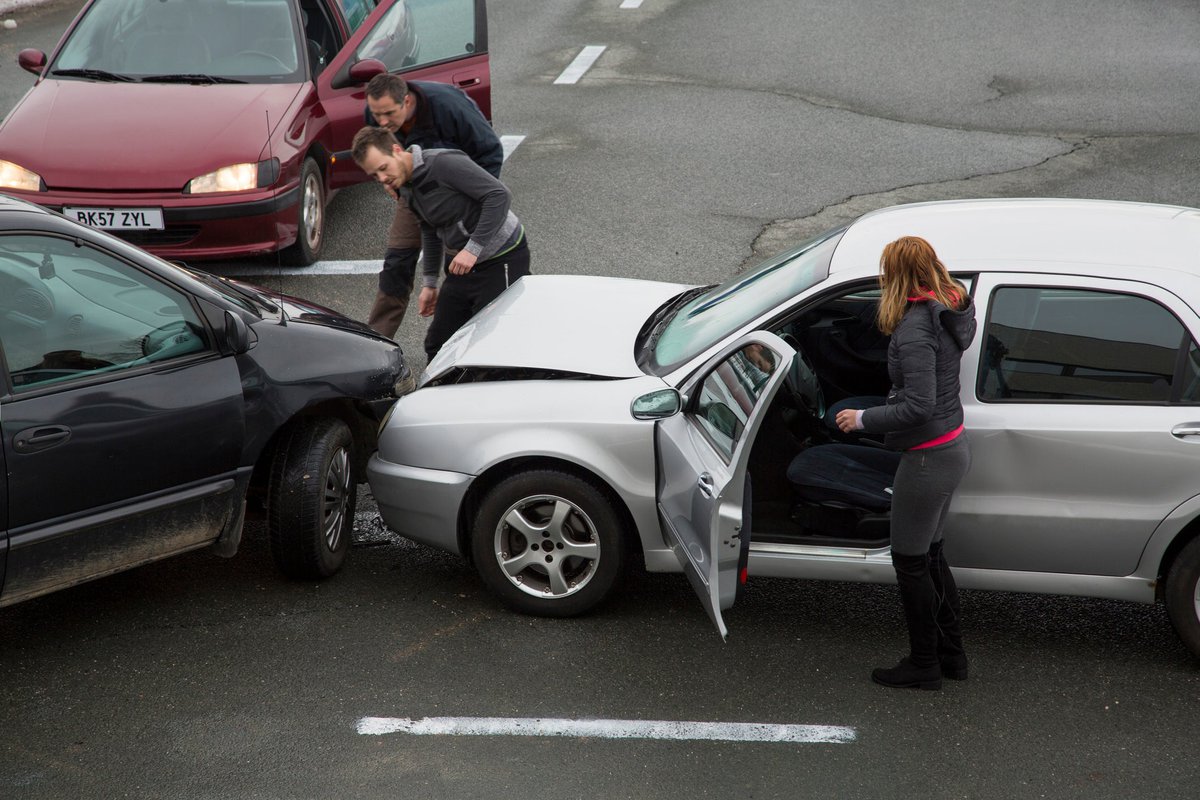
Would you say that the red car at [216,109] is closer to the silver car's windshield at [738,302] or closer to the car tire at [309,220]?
the car tire at [309,220]

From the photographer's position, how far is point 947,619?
472cm

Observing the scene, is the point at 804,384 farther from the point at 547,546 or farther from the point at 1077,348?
the point at 547,546

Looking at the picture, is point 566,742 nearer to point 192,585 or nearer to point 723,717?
point 723,717

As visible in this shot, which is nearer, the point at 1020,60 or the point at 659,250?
the point at 659,250

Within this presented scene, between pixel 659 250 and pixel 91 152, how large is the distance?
3928 mm

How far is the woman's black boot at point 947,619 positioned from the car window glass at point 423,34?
20.9 ft

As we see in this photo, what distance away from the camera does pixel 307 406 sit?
5355mm

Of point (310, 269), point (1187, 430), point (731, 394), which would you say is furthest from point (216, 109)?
point (1187, 430)

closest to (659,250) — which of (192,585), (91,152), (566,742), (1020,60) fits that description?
(91,152)

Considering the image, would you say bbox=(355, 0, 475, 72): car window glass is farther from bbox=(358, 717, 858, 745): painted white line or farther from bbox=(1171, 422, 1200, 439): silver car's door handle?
bbox=(1171, 422, 1200, 439): silver car's door handle

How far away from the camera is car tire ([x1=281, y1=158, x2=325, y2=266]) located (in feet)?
28.8

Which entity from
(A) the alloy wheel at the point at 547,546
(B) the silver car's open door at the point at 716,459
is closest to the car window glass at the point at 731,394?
(B) the silver car's open door at the point at 716,459

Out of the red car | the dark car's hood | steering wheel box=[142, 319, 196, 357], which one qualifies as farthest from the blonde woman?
the dark car's hood

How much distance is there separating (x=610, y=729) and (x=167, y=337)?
2301 millimetres
